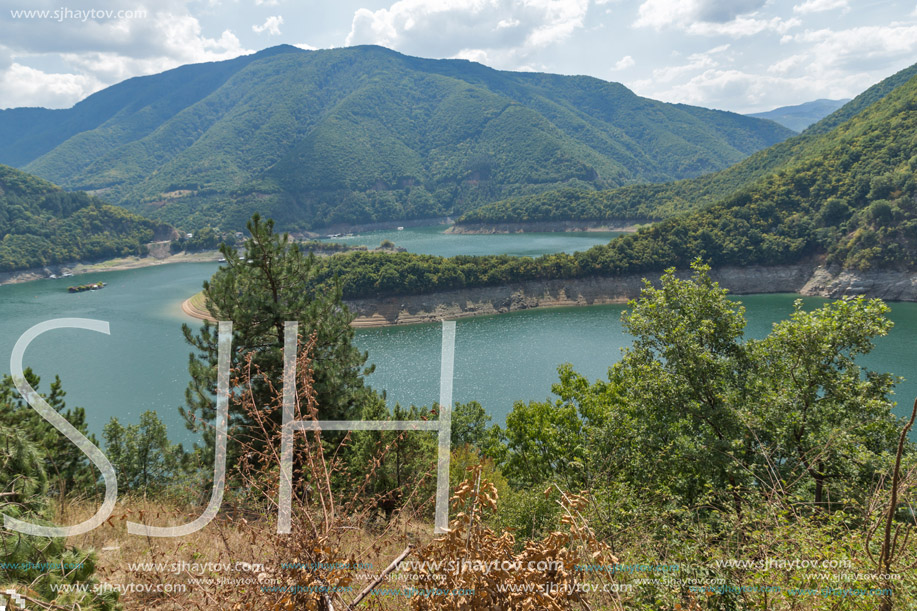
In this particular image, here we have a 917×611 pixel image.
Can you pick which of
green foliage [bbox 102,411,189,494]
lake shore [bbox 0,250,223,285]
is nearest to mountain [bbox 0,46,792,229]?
lake shore [bbox 0,250,223,285]

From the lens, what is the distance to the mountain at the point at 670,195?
86.8m

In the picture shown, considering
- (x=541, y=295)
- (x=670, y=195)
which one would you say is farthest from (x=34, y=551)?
(x=670, y=195)

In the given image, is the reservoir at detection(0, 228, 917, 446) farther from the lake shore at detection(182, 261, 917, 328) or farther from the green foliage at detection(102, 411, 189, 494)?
the green foliage at detection(102, 411, 189, 494)

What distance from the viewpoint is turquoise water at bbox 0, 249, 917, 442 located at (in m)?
27.7

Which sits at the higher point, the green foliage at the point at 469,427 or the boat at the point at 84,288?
the boat at the point at 84,288

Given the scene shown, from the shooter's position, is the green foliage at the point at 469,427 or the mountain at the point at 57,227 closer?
the green foliage at the point at 469,427

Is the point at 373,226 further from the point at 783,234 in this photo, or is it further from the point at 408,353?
the point at 408,353

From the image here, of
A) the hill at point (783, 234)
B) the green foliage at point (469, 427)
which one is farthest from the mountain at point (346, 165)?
the green foliage at point (469, 427)

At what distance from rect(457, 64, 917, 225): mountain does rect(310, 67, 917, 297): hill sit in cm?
2102

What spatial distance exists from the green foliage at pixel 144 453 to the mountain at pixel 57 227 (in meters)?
85.4

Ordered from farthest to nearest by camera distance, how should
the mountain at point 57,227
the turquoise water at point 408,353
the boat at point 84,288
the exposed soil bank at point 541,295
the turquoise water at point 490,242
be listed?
the turquoise water at point 490,242
the mountain at point 57,227
the boat at point 84,288
the exposed soil bank at point 541,295
the turquoise water at point 408,353

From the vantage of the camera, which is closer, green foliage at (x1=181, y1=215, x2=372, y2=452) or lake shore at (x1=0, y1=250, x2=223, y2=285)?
green foliage at (x1=181, y1=215, x2=372, y2=452)

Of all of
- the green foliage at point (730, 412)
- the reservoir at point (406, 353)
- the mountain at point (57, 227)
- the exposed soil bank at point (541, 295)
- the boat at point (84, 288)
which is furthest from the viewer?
the mountain at point (57, 227)

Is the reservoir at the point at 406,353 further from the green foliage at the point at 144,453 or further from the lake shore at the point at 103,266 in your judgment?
the lake shore at the point at 103,266
